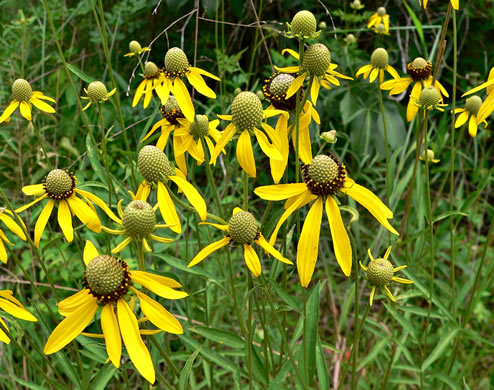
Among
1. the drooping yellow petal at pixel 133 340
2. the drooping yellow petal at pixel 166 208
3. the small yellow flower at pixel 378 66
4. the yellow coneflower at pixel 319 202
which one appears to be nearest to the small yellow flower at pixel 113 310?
the drooping yellow petal at pixel 133 340

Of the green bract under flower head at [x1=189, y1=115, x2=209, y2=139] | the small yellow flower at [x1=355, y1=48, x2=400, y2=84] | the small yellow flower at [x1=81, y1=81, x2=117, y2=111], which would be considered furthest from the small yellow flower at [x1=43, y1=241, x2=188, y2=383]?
the small yellow flower at [x1=355, y1=48, x2=400, y2=84]

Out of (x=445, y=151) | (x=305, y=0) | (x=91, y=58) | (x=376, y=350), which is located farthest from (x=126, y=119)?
(x=445, y=151)

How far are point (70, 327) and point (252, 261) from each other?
397 mm

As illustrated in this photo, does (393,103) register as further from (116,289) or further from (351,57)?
(116,289)

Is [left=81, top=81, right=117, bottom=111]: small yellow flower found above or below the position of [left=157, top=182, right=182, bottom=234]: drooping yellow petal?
above

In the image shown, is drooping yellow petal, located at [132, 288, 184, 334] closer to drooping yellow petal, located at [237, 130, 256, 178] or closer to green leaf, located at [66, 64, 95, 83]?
drooping yellow petal, located at [237, 130, 256, 178]

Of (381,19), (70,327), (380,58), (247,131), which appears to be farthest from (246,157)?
(381,19)

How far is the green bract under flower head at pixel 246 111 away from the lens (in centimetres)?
110

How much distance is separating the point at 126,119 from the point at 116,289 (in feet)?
5.58

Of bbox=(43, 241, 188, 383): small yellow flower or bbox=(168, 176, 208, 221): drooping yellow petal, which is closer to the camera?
bbox=(43, 241, 188, 383): small yellow flower

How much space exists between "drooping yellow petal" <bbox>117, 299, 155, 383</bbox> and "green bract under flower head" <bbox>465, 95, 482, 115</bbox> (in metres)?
1.29

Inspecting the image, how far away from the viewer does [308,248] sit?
993 mm

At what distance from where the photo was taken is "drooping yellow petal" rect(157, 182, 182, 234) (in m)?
1.07

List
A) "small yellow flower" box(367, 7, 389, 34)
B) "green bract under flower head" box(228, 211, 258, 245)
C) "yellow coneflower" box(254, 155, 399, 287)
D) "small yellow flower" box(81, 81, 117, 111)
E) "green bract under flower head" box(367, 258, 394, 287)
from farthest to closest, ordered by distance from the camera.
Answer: "small yellow flower" box(367, 7, 389, 34) < "small yellow flower" box(81, 81, 117, 111) < "green bract under flower head" box(367, 258, 394, 287) < "green bract under flower head" box(228, 211, 258, 245) < "yellow coneflower" box(254, 155, 399, 287)
